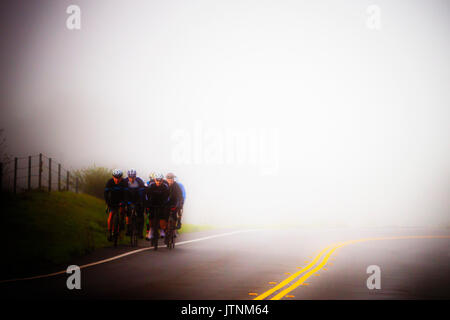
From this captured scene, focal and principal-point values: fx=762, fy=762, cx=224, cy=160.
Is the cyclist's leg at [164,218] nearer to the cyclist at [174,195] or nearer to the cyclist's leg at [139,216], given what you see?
the cyclist at [174,195]

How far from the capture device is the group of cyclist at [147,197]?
74.7ft

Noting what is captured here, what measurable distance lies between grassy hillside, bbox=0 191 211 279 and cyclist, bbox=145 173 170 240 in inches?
83.1

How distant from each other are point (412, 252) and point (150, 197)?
8346 mm

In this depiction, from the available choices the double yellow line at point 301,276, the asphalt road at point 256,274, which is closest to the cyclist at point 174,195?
the asphalt road at point 256,274

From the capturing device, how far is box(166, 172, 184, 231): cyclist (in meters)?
23.1

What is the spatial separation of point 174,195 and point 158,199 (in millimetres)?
598

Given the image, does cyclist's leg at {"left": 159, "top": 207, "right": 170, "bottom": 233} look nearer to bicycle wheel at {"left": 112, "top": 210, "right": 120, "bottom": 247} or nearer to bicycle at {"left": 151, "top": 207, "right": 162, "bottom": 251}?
bicycle at {"left": 151, "top": 207, "right": 162, "bottom": 251}

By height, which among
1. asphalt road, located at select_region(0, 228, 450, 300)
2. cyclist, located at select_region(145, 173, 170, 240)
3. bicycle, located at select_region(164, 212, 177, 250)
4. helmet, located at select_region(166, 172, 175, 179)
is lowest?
asphalt road, located at select_region(0, 228, 450, 300)

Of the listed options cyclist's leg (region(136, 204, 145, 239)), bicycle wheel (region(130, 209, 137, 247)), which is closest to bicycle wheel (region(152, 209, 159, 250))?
bicycle wheel (region(130, 209, 137, 247))

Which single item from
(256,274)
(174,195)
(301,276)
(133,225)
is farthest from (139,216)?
(301,276)

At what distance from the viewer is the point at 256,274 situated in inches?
651
